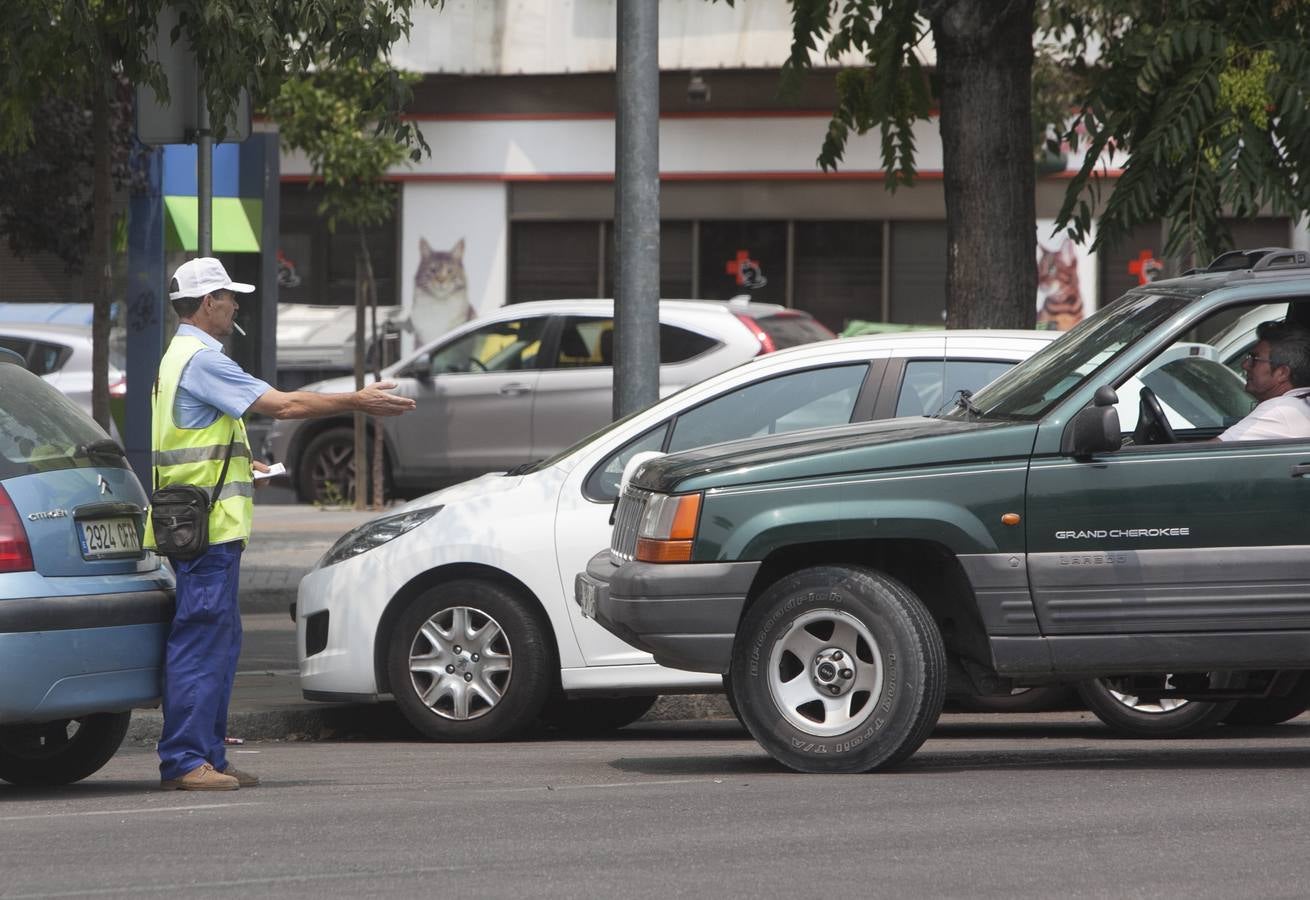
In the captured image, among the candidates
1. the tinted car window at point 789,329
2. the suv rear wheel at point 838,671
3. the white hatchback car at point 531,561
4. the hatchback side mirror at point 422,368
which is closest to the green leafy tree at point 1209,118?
the white hatchback car at point 531,561

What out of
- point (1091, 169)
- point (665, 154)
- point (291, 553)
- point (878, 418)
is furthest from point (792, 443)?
point (665, 154)

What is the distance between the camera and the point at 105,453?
7.55 m

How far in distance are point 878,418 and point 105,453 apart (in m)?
3.02

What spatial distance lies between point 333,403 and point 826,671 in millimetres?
1857

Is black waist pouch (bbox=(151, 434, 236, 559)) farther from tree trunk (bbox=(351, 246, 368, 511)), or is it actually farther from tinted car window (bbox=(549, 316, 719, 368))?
tree trunk (bbox=(351, 246, 368, 511))

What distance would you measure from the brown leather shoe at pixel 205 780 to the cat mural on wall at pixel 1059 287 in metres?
19.1

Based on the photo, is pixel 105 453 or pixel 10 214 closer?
pixel 105 453

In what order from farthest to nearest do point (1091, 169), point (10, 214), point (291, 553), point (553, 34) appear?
point (553, 34) < point (10, 214) < point (291, 553) < point (1091, 169)

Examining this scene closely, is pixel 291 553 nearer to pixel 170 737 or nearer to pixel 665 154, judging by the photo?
pixel 170 737

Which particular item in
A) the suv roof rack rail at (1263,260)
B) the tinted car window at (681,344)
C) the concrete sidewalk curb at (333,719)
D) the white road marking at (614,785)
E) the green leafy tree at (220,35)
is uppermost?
the green leafy tree at (220,35)

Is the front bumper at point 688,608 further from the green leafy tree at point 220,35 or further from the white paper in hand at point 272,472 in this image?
the green leafy tree at point 220,35

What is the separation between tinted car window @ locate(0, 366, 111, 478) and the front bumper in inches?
73.3

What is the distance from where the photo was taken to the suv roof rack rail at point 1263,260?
24.7 feet

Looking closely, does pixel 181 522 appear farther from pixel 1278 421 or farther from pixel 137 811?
pixel 1278 421
